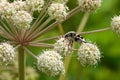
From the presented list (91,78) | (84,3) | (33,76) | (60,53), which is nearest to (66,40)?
(60,53)

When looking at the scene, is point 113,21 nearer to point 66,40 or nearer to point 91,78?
point 66,40

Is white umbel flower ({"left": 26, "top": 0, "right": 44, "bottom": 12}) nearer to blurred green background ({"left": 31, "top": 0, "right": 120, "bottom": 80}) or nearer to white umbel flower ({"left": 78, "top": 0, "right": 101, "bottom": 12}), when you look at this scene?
white umbel flower ({"left": 78, "top": 0, "right": 101, "bottom": 12})

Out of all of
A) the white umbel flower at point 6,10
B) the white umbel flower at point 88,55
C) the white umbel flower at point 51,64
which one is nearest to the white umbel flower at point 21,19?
the white umbel flower at point 6,10

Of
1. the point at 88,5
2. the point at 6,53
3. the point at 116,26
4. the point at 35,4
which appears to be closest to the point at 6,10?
the point at 35,4

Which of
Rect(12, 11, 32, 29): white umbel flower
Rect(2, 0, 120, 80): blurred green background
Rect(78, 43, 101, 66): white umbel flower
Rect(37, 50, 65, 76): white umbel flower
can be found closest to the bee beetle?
Rect(78, 43, 101, 66): white umbel flower

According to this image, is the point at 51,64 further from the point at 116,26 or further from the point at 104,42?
the point at 104,42

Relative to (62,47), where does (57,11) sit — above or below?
above

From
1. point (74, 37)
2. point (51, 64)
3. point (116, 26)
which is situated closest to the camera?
point (51, 64)
